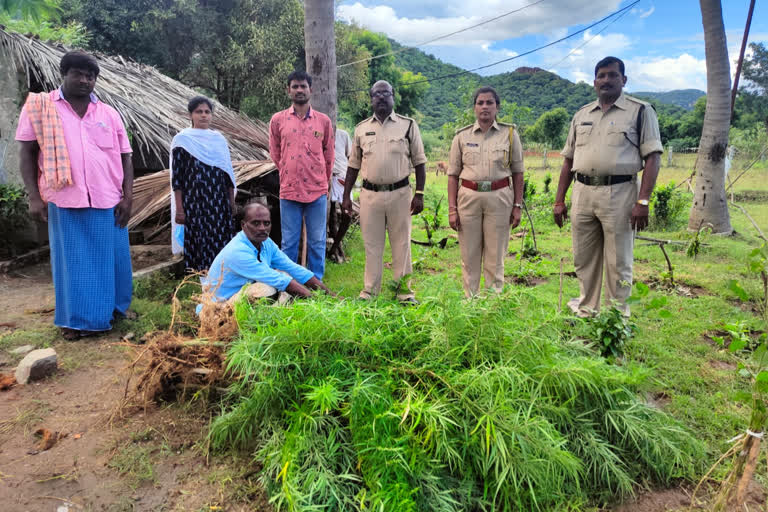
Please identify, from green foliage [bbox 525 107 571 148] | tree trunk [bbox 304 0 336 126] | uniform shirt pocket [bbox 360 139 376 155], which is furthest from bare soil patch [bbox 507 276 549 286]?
green foliage [bbox 525 107 571 148]

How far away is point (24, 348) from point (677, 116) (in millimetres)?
42503

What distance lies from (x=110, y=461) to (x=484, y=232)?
3135 millimetres

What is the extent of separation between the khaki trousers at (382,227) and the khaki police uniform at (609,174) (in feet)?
4.72

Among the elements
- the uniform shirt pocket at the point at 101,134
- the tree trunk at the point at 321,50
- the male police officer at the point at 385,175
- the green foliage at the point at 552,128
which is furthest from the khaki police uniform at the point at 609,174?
the green foliage at the point at 552,128

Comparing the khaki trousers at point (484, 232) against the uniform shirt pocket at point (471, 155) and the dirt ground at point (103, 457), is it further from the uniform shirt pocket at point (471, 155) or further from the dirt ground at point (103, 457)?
the dirt ground at point (103, 457)

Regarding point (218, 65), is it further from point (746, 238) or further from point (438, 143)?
point (438, 143)

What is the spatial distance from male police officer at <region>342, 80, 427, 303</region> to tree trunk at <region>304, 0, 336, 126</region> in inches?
64.5

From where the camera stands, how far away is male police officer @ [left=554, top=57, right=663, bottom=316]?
3.58m

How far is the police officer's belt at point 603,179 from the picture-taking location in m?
3.68

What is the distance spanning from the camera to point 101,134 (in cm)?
380

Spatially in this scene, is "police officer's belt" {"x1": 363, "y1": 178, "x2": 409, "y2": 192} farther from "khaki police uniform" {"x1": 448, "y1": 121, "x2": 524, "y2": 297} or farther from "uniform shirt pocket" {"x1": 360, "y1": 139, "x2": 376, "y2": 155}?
"khaki police uniform" {"x1": 448, "y1": 121, "x2": 524, "y2": 297}

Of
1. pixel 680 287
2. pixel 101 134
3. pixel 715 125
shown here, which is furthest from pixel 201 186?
pixel 715 125

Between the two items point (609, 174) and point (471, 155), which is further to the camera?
point (471, 155)

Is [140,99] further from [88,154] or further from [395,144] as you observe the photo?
[395,144]
